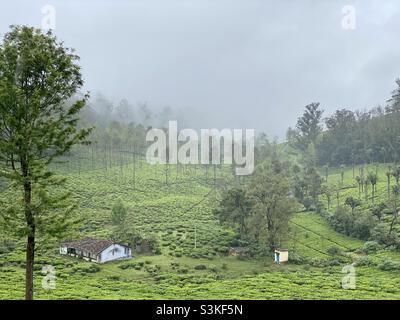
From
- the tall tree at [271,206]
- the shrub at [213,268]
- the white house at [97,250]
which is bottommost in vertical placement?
the shrub at [213,268]

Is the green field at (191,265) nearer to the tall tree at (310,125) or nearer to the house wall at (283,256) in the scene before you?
the house wall at (283,256)

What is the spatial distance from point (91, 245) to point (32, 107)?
35.3 m

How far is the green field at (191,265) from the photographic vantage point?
1350 inches

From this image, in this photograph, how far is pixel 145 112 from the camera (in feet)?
643

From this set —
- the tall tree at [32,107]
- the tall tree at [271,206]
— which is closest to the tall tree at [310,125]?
the tall tree at [271,206]

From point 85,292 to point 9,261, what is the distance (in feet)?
53.9

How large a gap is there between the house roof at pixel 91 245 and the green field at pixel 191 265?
175 cm

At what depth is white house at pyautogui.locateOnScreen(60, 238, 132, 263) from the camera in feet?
159

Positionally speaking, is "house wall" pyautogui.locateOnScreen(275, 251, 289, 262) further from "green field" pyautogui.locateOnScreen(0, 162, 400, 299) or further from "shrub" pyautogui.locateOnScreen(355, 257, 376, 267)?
"shrub" pyautogui.locateOnScreen(355, 257, 376, 267)

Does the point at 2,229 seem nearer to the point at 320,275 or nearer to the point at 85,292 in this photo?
the point at 85,292

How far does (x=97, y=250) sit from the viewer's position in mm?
48312

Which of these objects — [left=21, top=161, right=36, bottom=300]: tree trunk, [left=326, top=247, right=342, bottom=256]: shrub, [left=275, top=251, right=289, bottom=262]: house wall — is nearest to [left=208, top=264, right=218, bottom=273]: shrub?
[left=275, top=251, right=289, bottom=262]: house wall

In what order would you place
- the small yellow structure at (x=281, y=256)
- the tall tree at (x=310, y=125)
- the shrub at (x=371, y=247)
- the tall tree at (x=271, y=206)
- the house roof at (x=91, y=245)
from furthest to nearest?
1. the tall tree at (x=310, y=125)
2. the tall tree at (x=271, y=206)
3. the shrub at (x=371, y=247)
4. the small yellow structure at (x=281, y=256)
5. the house roof at (x=91, y=245)
